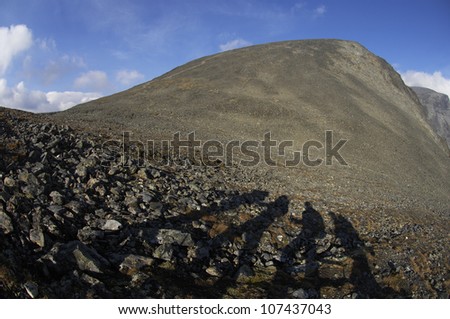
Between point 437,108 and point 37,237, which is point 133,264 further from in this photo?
point 437,108

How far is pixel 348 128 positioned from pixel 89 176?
33.0 meters

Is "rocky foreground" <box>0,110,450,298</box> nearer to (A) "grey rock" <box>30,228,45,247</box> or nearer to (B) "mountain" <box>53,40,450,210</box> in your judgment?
(A) "grey rock" <box>30,228,45,247</box>

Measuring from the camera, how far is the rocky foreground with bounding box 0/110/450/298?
→ 7215 millimetres

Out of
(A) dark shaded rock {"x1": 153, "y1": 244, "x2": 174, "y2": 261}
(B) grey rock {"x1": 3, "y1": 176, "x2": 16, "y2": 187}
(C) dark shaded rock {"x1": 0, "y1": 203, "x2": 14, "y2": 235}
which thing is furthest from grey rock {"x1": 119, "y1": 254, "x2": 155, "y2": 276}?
(B) grey rock {"x1": 3, "y1": 176, "x2": 16, "y2": 187}

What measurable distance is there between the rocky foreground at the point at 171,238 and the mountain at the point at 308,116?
4.53m

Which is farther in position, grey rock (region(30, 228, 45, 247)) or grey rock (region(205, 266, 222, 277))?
grey rock (region(205, 266, 222, 277))

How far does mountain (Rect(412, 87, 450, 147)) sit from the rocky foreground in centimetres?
16184

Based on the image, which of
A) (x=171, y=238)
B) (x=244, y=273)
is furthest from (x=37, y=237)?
(x=244, y=273)

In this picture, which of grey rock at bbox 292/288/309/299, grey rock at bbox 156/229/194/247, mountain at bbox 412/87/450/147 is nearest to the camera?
grey rock at bbox 292/288/309/299

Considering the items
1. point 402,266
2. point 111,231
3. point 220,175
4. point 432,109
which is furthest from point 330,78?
point 432,109

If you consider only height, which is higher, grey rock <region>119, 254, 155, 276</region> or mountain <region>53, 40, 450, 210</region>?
mountain <region>53, 40, 450, 210</region>

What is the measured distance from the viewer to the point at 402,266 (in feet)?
35.3

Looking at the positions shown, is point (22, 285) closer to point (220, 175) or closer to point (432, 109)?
point (220, 175)
